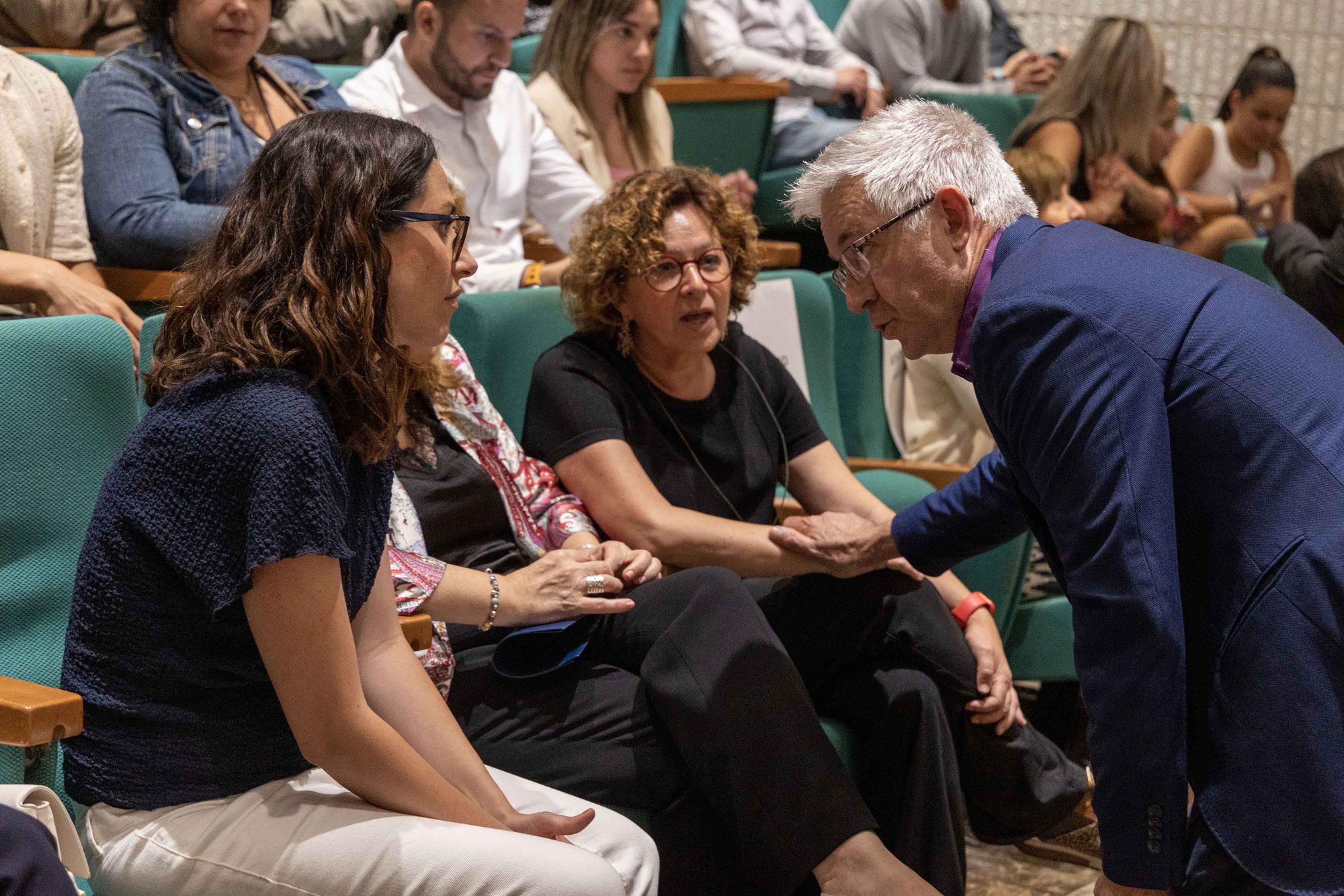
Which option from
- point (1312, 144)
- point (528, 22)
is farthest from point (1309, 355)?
point (1312, 144)

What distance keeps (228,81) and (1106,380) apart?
1789mm

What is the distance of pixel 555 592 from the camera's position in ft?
5.75

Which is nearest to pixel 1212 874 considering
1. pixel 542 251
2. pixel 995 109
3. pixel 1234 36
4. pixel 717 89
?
pixel 542 251

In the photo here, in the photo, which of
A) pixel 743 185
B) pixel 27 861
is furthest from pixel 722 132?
pixel 27 861

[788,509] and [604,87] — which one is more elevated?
[604,87]

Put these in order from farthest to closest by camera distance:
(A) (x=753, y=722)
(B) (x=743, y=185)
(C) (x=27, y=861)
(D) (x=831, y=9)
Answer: (D) (x=831, y=9) < (B) (x=743, y=185) < (A) (x=753, y=722) < (C) (x=27, y=861)

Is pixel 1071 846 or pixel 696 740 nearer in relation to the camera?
pixel 696 740

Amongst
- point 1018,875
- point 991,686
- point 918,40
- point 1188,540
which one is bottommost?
point 1018,875

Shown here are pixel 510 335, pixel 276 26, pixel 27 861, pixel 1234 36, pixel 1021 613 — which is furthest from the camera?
pixel 1234 36

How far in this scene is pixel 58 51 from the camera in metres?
2.66

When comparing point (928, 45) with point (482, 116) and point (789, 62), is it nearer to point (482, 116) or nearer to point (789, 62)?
point (789, 62)

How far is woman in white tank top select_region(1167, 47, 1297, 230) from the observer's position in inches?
188

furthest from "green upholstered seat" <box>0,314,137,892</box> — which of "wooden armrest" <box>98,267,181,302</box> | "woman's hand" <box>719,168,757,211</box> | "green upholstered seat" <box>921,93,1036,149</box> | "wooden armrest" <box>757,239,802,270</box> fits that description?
"green upholstered seat" <box>921,93,1036,149</box>

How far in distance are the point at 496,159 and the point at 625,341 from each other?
100cm
